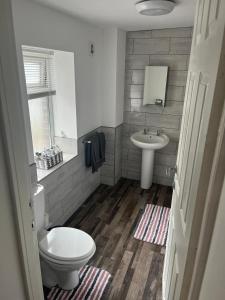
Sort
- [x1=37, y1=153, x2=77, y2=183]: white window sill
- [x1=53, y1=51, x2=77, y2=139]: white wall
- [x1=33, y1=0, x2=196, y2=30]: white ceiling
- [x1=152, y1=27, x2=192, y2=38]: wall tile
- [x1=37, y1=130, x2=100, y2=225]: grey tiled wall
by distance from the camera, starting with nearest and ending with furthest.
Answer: [x1=33, y1=0, x2=196, y2=30]: white ceiling < [x1=37, y1=153, x2=77, y2=183]: white window sill < [x1=37, y1=130, x2=100, y2=225]: grey tiled wall < [x1=53, y1=51, x2=77, y2=139]: white wall < [x1=152, y1=27, x2=192, y2=38]: wall tile

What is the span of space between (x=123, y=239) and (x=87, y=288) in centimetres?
67

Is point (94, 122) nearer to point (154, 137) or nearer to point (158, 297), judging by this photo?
point (154, 137)

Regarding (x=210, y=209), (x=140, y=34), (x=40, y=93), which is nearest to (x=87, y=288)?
(x=210, y=209)

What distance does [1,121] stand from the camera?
32.1 inches

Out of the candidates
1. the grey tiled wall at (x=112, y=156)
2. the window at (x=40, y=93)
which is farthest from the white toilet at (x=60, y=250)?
the grey tiled wall at (x=112, y=156)

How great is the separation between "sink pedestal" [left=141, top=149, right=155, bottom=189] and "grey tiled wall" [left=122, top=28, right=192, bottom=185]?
0.75ft

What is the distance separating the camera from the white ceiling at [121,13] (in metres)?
1.77

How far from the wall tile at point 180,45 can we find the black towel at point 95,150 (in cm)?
148

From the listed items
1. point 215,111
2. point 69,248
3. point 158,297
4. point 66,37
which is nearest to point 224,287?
point 215,111

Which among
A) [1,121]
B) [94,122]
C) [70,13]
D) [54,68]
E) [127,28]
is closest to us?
[1,121]

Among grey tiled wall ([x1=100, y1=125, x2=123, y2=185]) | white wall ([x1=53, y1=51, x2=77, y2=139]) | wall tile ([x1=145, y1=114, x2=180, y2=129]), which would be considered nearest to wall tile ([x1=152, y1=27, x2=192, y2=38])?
wall tile ([x1=145, y1=114, x2=180, y2=129])

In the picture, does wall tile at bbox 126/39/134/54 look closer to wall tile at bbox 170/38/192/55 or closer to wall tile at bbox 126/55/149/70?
wall tile at bbox 126/55/149/70

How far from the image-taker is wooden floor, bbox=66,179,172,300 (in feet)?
6.25

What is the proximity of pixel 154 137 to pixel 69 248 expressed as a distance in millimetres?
2050
